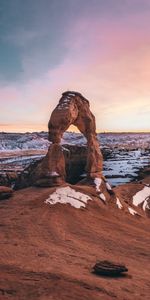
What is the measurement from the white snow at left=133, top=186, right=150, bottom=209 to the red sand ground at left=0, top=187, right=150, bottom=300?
481 cm

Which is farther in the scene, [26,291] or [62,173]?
[62,173]

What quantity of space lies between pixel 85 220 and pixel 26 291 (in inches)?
361

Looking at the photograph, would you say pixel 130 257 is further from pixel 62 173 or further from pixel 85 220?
pixel 62 173

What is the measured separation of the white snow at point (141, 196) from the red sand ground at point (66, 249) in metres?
4.81

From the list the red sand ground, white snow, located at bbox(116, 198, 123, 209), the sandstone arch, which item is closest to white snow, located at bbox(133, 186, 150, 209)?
white snow, located at bbox(116, 198, 123, 209)

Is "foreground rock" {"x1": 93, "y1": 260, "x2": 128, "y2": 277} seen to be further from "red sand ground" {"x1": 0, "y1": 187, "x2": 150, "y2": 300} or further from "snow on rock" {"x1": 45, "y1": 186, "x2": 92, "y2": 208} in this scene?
"snow on rock" {"x1": 45, "y1": 186, "x2": 92, "y2": 208}

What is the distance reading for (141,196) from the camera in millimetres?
27625

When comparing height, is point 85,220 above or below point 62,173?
below

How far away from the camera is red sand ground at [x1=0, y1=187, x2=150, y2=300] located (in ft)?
26.8

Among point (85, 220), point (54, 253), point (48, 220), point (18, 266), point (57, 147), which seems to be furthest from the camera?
point (57, 147)

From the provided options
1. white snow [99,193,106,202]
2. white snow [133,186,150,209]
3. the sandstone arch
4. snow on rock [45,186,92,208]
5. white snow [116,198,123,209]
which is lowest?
white snow [133,186,150,209]

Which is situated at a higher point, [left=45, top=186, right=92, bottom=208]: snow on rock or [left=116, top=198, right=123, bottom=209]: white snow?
[left=45, top=186, right=92, bottom=208]: snow on rock

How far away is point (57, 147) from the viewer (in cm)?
2197

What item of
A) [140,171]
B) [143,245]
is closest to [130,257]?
[143,245]
